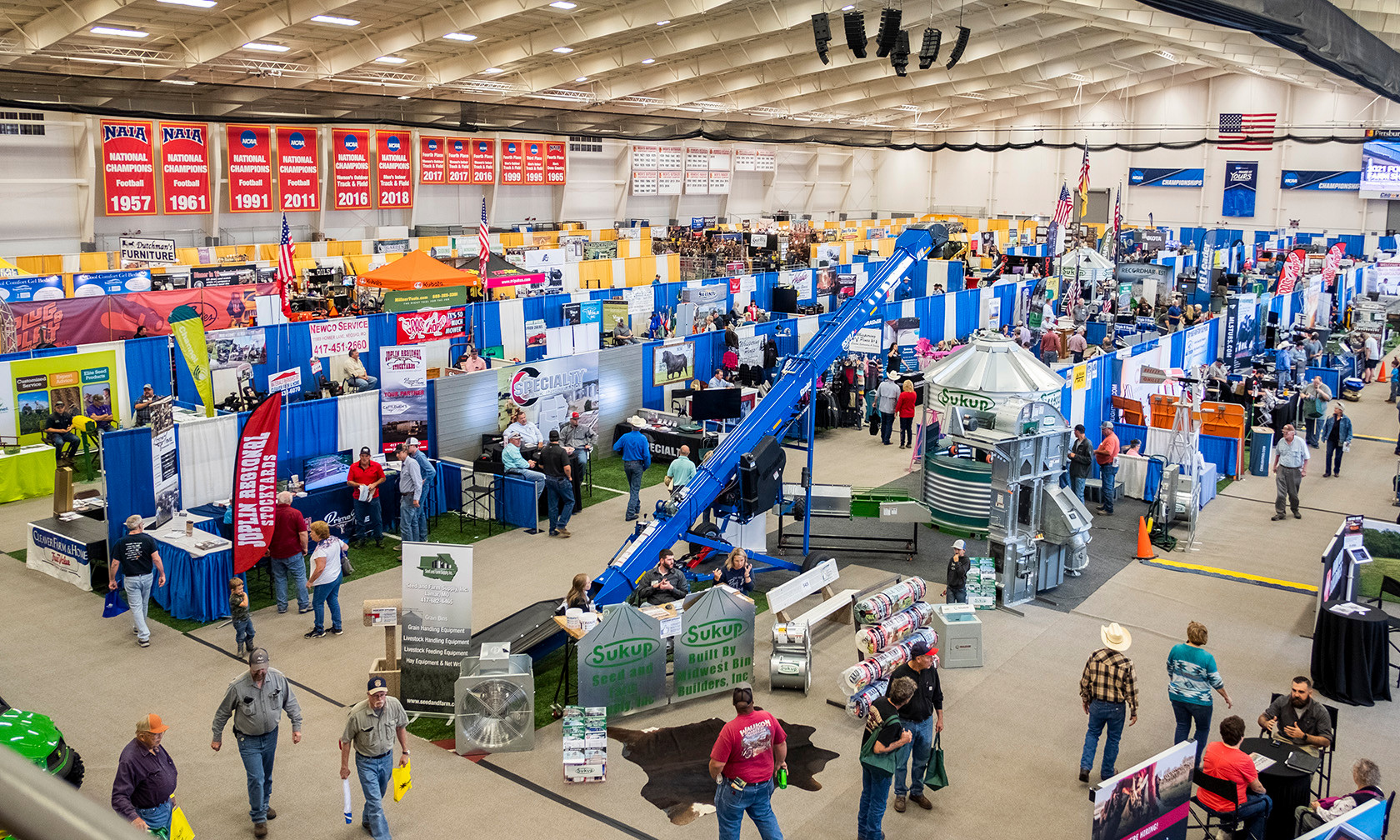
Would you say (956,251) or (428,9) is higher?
(428,9)

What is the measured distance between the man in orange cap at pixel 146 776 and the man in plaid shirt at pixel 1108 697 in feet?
21.4

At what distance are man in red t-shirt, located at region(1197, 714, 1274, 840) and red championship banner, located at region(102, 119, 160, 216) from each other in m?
32.9

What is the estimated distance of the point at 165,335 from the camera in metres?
19.4

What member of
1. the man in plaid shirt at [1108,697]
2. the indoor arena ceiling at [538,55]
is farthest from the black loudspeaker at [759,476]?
the indoor arena ceiling at [538,55]

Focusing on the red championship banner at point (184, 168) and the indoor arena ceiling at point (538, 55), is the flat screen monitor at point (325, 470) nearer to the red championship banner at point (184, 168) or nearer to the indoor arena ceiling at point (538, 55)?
the indoor arena ceiling at point (538, 55)

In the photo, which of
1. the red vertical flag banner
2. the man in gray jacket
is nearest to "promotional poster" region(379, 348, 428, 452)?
the man in gray jacket

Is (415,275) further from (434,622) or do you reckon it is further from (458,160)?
(458,160)

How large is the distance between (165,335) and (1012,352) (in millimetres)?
14239

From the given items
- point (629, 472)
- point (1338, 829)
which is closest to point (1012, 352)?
point (629, 472)

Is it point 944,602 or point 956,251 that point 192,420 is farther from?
point 956,251

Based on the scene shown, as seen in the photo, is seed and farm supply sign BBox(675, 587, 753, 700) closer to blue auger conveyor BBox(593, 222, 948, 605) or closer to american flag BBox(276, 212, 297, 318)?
blue auger conveyor BBox(593, 222, 948, 605)

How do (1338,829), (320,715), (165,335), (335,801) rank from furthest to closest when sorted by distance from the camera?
(165,335)
(320,715)
(335,801)
(1338,829)

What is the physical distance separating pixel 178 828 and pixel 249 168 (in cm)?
3167

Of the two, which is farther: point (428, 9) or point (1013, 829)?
point (428, 9)
